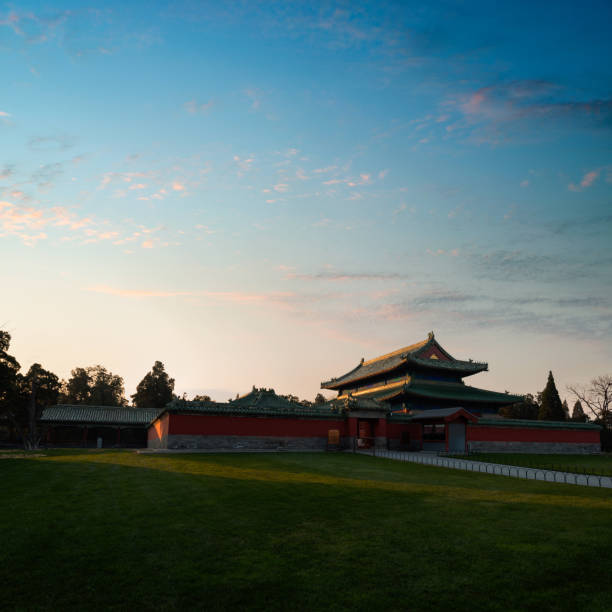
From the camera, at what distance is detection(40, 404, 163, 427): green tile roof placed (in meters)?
51.6

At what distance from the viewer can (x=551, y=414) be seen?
66.6 m

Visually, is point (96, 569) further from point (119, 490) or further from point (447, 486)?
point (447, 486)

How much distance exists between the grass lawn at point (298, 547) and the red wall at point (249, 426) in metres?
17.1

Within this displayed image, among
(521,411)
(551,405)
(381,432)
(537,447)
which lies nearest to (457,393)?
(537,447)


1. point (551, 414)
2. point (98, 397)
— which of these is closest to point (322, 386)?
point (551, 414)

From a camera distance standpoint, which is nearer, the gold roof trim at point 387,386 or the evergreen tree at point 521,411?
the gold roof trim at point 387,386

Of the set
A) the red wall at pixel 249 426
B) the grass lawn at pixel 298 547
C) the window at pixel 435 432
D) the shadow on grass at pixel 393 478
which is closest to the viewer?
the grass lawn at pixel 298 547

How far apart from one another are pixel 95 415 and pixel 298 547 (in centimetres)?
5082

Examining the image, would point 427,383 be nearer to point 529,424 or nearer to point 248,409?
point 529,424

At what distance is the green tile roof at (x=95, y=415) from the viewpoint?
5156cm

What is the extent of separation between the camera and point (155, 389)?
71.6 metres

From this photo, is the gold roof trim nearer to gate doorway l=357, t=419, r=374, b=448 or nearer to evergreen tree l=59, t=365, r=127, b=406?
gate doorway l=357, t=419, r=374, b=448

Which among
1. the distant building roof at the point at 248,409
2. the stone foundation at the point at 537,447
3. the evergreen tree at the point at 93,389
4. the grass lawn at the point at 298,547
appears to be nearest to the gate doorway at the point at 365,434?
the distant building roof at the point at 248,409

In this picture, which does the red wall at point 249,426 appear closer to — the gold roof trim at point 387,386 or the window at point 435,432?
the window at point 435,432
